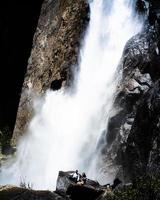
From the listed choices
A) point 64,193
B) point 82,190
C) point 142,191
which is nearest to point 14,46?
point 64,193

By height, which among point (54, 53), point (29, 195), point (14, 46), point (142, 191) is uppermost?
point (14, 46)

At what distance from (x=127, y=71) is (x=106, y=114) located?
2110 mm

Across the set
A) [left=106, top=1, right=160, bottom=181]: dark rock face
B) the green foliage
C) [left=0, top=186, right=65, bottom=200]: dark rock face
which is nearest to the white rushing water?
[left=106, top=1, right=160, bottom=181]: dark rock face

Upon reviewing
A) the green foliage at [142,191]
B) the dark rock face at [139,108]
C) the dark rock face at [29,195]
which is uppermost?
the dark rock face at [139,108]

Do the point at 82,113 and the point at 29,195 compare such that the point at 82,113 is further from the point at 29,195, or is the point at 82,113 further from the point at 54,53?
the point at 29,195

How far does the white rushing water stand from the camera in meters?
21.5

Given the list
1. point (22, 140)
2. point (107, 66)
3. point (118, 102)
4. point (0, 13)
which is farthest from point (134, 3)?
point (0, 13)

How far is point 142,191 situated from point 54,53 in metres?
17.6

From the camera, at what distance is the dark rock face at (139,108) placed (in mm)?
16078

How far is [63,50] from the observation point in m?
27.4

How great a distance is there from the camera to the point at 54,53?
2783cm

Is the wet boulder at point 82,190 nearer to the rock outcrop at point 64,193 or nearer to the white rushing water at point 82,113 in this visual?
the rock outcrop at point 64,193

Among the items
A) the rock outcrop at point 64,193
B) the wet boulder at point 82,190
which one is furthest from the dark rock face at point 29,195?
the wet boulder at point 82,190

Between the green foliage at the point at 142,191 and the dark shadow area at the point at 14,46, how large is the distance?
20742mm
